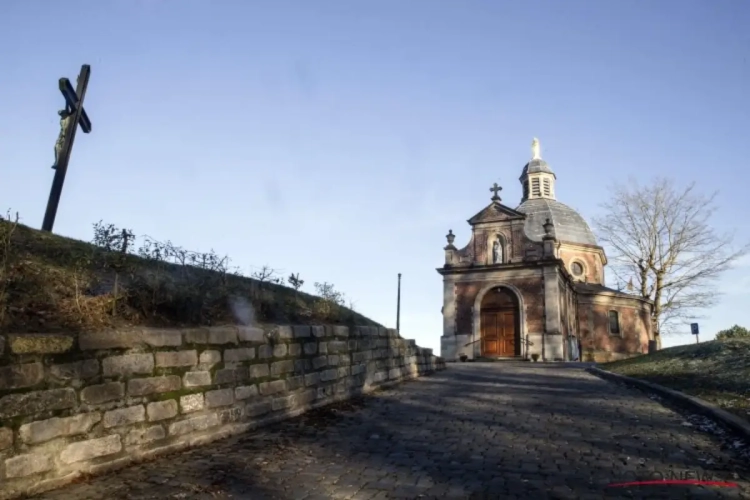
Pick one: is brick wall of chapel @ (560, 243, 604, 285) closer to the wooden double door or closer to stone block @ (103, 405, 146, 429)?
the wooden double door

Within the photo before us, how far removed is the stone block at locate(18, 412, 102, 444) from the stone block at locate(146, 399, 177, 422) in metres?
0.57

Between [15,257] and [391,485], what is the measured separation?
4.24 m

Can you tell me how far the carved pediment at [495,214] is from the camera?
28.6 meters

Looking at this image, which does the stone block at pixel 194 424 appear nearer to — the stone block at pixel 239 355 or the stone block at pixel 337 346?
the stone block at pixel 239 355

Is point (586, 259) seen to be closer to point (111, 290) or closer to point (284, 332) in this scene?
point (284, 332)

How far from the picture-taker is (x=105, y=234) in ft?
23.2

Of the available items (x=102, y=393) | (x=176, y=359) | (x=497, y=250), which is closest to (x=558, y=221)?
(x=497, y=250)

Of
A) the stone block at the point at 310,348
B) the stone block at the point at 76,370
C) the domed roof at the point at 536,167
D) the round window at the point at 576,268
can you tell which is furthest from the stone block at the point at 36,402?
the domed roof at the point at 536,167

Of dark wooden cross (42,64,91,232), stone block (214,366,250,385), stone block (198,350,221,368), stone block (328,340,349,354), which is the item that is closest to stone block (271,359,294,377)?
stone block (214,366,250,385)

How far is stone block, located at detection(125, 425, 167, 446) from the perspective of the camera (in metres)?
4.86

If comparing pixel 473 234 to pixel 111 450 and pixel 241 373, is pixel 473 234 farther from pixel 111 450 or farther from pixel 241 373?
pixel 111 450

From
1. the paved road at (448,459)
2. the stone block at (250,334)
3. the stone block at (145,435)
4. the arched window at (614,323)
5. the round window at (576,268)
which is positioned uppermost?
the round window at (576,268)

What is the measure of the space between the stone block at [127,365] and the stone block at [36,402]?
377 millimetres

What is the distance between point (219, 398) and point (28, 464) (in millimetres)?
2198
